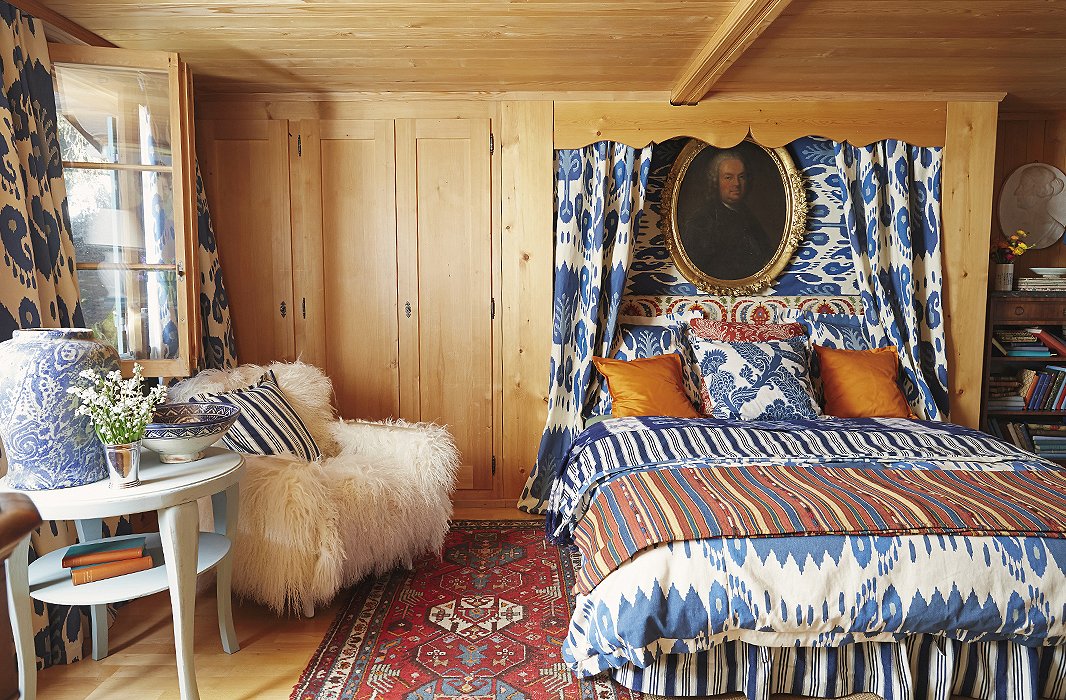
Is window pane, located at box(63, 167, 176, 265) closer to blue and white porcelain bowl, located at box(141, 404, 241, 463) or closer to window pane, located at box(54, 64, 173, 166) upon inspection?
window pane, located at box(54, 64, 173, 166)

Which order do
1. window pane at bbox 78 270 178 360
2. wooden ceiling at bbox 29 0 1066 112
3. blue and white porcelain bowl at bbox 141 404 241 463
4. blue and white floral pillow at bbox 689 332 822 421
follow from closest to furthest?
blue and white porcelain bowl at bbox 141 404 241 463, wooden ceiling at bbox 29 0 1066 112, window pane at bbox 78 270 178 360, blue and white floral pillow at bbox 689 332 822 421

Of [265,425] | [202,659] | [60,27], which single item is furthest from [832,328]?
[60,27]

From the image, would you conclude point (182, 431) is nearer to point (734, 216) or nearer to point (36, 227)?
point (36, 227)

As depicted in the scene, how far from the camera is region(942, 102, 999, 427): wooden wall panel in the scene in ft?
11.8

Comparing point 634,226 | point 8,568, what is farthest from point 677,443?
point 8,568

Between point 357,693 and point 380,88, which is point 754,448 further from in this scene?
point 380,88

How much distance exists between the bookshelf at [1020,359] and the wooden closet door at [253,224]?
391 centimetres

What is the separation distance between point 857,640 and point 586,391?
1961 mm

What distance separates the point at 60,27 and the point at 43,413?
167cm

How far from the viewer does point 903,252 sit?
143 inches

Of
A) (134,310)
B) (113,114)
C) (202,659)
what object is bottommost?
(202,659)

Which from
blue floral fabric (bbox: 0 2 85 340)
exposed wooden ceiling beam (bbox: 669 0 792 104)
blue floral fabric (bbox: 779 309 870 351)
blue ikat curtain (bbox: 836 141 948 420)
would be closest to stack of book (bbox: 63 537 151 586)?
blue floral fabric (bbox: 0 2 85 340)

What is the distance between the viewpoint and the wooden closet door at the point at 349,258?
3.64m

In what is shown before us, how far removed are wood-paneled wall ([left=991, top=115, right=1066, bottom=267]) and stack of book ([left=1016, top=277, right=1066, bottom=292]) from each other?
329 millimetres
